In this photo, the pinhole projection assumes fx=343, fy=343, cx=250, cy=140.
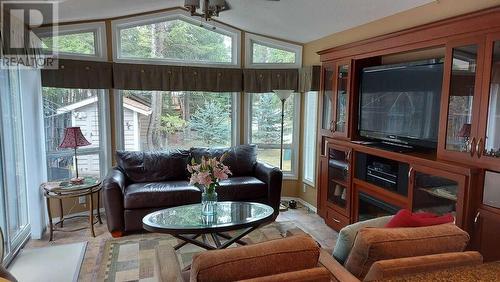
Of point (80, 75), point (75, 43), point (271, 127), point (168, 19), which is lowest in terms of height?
point (271, 127)

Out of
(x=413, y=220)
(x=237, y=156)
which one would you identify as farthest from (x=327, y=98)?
(x=413, y=220)

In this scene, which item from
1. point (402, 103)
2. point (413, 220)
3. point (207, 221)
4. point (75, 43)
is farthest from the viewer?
point (75, 43)

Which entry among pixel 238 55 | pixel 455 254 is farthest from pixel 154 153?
pixel 455 254

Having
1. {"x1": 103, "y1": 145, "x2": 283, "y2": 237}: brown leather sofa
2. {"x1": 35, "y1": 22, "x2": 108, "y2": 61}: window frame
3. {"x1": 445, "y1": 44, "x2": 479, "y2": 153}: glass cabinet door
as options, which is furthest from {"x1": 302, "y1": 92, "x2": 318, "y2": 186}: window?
{"x1": 35, "y1": 22, "x2": 108, "y2": 61}: window frame

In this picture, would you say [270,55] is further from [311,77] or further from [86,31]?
[86,31]

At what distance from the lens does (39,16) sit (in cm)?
328

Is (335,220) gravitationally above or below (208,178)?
below

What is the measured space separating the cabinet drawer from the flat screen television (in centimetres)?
96

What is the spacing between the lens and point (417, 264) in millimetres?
1504

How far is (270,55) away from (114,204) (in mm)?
2966

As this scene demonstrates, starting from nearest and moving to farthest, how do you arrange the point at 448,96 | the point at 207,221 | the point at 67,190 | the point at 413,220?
the point at 413,220 → the point at 448,96 → the point at 207,221 → the point at 67,190

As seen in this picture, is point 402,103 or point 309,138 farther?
point 309,138

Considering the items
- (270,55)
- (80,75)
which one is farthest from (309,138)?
(80,75)

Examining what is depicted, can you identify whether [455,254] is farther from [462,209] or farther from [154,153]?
[154,153]
